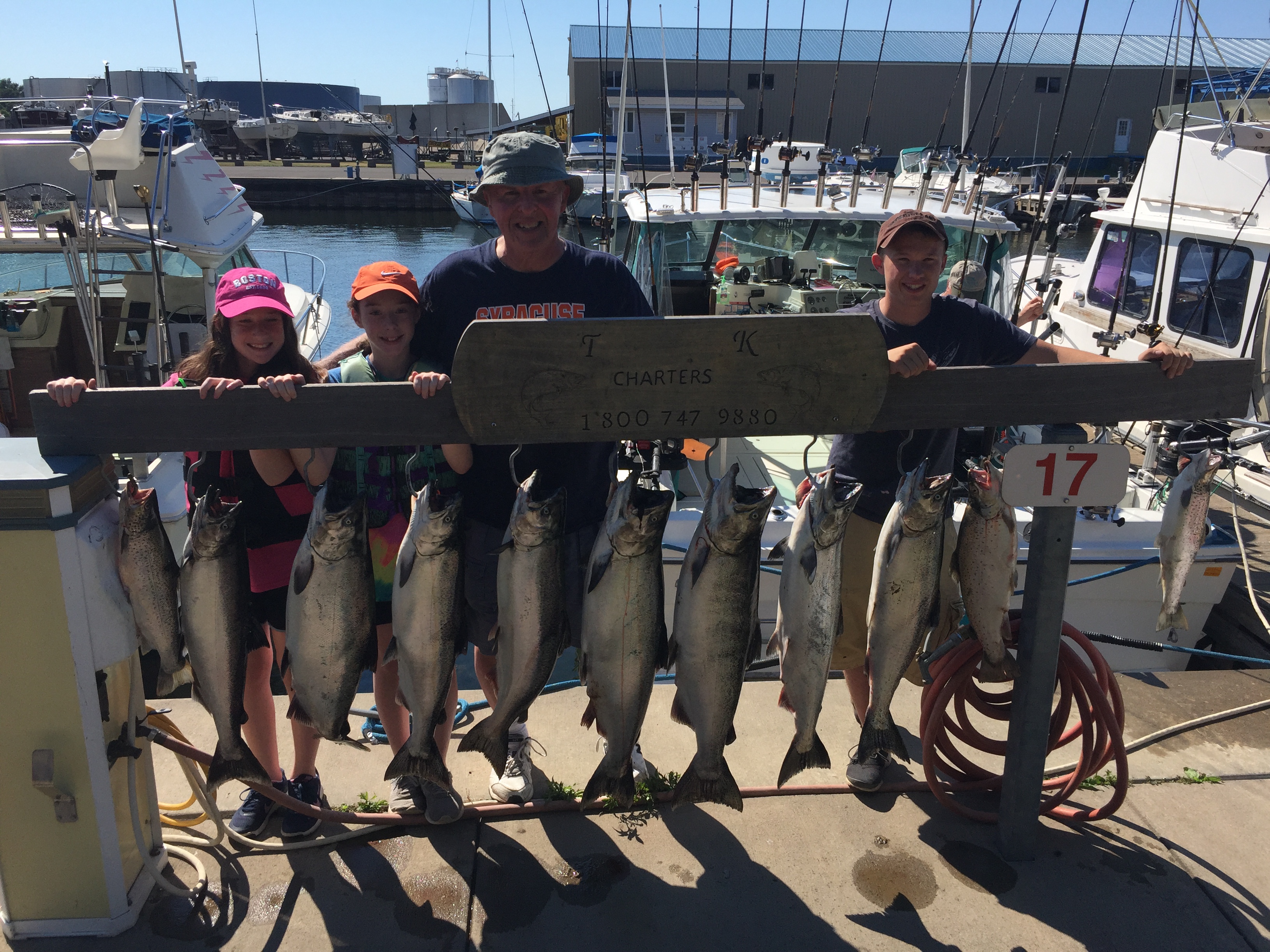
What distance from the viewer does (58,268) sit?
365 inches

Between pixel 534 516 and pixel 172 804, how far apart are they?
196cm

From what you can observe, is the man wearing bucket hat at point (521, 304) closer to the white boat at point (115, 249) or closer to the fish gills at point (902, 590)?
the fish gills at point (902, 590)

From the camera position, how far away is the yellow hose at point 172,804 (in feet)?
9.02

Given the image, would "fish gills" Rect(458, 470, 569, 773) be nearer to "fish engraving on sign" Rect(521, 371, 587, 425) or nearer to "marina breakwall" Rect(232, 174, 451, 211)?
"fish engraving on sign" Rect(521, 371, 587, 425)

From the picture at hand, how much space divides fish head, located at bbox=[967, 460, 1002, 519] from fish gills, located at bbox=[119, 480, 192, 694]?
2.36m

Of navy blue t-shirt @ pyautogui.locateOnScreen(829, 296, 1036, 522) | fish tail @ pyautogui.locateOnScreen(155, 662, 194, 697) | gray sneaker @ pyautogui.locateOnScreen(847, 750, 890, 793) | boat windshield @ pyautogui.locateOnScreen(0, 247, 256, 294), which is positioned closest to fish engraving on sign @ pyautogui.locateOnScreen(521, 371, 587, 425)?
navy blue t-shirt @ pyautogui.locateOnScreen(829, 296, 1036, 522)

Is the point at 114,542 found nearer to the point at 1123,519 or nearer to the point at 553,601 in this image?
the point at 553,601

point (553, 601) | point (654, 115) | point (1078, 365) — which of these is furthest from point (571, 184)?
point (654, 115)

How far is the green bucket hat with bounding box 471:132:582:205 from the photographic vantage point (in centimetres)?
279

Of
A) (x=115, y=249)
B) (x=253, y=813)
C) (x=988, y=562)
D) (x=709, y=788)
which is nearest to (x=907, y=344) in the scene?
(x=988, y=562)

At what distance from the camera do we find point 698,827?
303cm

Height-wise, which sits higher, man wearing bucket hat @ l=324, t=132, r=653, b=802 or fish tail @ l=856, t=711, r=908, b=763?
man wearing bucket hat @ l=324, t=132, r=653, b=802

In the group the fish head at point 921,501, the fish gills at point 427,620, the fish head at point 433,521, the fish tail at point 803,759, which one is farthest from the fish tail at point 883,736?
the fish head at point 433,521

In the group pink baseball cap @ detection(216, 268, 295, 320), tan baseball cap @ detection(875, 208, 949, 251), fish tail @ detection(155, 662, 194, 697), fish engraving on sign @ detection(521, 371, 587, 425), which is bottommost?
fish tail @ detection(155, 662, 194, 697)
